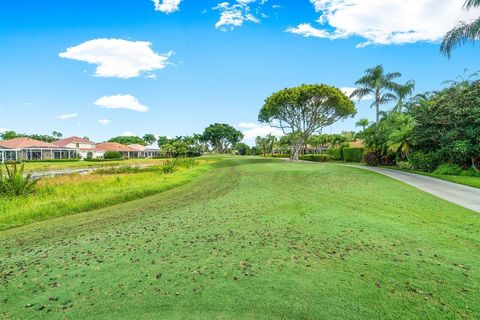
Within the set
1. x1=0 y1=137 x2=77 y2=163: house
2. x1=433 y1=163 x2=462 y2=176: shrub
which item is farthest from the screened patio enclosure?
x1=433 y1=163 x2=462 y2=176: shrub

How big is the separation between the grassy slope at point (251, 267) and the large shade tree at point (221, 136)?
93146 mm

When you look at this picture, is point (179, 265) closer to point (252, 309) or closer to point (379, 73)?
point (252, 309)

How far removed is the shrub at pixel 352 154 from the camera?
135 feet

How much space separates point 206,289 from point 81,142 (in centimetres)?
8232

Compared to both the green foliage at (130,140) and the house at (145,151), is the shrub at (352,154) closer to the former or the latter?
the house at (145,151)

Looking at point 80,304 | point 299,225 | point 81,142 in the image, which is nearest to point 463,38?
point 299,225

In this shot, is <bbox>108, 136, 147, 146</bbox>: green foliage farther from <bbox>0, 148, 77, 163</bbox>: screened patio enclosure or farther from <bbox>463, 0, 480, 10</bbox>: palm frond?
<bbox>463, 0, 480, 10</bbox>: palm frond

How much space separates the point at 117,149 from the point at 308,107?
198 feet

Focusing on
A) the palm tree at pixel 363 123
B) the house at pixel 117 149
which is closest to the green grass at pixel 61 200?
the palm tree at pixel 363 123

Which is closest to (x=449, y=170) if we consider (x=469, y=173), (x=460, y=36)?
(x=469, y=173)

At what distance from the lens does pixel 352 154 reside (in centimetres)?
4331

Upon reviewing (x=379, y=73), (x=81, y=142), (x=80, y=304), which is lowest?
(x=80, y=304)

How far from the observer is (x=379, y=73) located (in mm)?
38969

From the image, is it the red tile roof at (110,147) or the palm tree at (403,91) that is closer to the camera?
the palm tree at (403,91)
